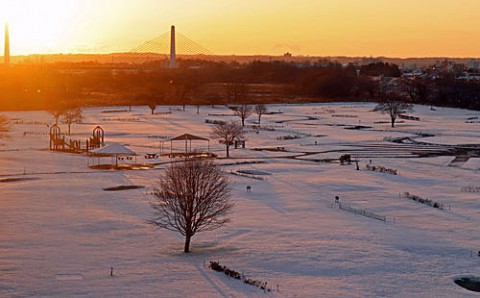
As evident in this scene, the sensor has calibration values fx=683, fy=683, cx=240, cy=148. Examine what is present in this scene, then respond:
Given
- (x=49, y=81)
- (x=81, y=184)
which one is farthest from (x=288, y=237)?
(x=49, y=81)

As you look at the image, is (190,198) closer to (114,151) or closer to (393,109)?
(114,151)

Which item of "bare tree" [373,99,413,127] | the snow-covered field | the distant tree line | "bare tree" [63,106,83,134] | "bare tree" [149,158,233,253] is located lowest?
the snow-covered field

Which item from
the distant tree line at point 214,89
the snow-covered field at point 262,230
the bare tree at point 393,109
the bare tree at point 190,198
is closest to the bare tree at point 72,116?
the snow-covered field at point 262,230

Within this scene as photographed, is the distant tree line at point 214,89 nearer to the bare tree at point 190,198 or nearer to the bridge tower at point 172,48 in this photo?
the bridge tower at point 172,48

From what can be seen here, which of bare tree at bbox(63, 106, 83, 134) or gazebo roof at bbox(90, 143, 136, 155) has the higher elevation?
bare tree at bbox(63, 106, 83, 134)

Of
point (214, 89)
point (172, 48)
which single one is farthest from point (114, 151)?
point (172, 48)

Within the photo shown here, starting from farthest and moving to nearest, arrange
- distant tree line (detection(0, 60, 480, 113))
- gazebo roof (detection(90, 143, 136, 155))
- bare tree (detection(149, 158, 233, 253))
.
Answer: distant tree line (detection(0, 60, 480, 113)) < gazebo roof (detection(90, 143, 136, 155)) < bare tree (detection(149, 158, 233, 253))

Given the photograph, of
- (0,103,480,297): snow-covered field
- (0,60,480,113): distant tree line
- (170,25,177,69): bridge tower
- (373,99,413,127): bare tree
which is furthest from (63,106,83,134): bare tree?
(170,25,177,69): bridge tower

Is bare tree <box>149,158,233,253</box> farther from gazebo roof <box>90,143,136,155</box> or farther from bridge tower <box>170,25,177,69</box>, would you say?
bridge tower <box>170,25,177,69</box>
